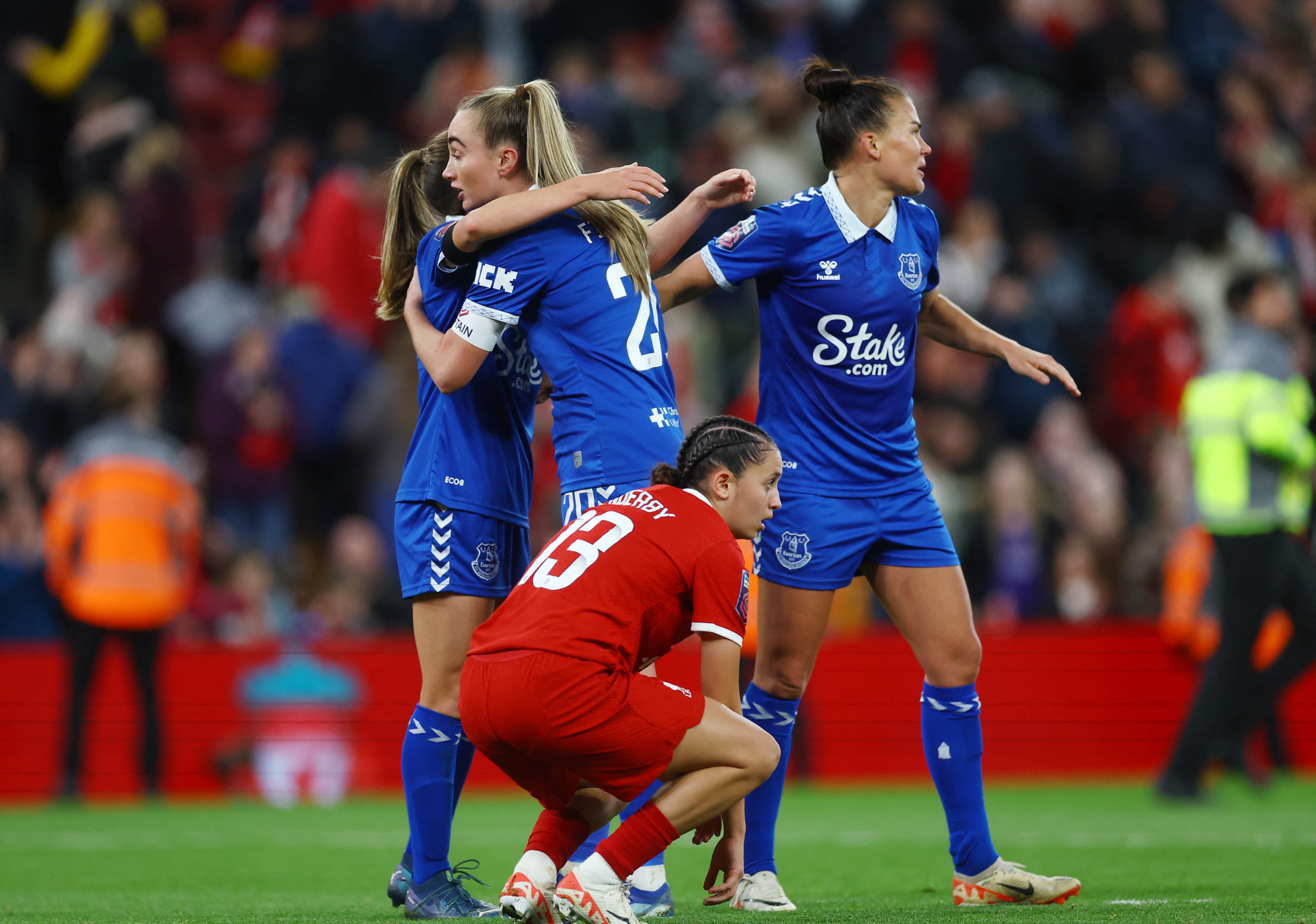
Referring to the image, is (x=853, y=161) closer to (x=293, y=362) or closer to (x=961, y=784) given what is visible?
(x=961, y=784)

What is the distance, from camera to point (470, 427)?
4711mm

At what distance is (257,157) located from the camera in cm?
1312

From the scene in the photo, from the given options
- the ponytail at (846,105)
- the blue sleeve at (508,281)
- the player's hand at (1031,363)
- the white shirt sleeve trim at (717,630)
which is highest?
the ponytail at (846,105)

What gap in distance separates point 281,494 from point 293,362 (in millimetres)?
926

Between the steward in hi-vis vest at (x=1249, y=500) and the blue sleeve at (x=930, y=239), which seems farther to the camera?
the steward in hi-vis vest at (x=1249, y=500)

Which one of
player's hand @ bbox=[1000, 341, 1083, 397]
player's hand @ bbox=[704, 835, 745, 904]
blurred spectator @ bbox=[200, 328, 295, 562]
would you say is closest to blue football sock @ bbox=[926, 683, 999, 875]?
player's hand @ bbox=[704, 835, 745, 904]

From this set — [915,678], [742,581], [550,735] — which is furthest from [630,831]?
[915,678]

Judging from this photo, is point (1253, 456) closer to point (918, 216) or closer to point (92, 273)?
point (918, 216)

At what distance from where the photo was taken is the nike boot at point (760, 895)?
4641mm

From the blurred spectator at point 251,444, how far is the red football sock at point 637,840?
7.50 meters

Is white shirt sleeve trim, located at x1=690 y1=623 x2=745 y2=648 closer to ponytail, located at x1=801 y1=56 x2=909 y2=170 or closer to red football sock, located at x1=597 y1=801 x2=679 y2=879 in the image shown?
red football sock, located at x1=597 y1=801 x2=679 y2=879

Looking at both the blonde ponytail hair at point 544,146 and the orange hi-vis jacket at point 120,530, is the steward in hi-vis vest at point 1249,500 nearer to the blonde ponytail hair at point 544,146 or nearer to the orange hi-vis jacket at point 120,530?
the blonde ponytail hair at point 544,146

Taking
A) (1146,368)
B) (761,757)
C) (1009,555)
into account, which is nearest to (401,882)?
(761,757)

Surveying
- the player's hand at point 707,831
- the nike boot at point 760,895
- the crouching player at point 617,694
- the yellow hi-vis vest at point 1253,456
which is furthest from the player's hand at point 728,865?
the yellow hi-vis vest at point 1253,456
